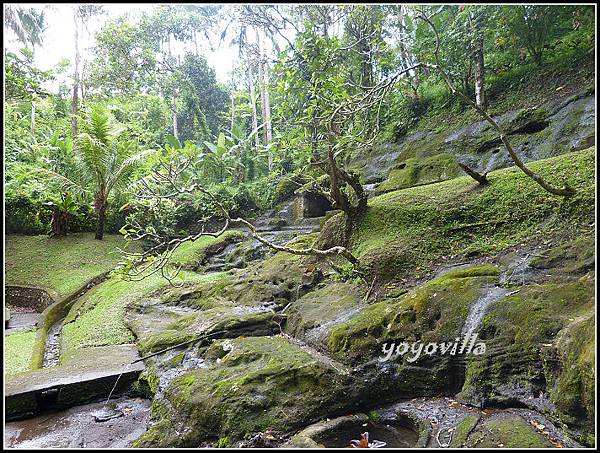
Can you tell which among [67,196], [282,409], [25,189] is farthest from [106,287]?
[282,409]

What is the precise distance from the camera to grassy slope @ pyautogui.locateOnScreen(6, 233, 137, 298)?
9977mm

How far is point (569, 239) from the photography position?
4.02m

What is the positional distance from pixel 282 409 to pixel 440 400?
1.32m

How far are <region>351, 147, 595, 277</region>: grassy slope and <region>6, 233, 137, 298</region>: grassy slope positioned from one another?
7.61m

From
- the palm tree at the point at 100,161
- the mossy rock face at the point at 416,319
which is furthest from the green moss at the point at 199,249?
the mossy rock face at the point at 416,319

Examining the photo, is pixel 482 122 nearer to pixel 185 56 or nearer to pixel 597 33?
pixel 597 33

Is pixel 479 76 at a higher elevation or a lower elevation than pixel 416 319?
higher

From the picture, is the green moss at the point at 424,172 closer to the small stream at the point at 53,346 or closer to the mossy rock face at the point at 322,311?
the mossy rock face at the point at 322,311

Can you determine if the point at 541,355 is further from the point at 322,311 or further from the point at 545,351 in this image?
the point at 322,311

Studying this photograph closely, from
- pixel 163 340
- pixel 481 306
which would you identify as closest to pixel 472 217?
pixel 481 306

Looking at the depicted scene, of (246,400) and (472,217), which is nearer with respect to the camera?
(246,400)

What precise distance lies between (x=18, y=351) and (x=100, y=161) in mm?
6763

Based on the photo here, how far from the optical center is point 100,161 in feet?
37.6

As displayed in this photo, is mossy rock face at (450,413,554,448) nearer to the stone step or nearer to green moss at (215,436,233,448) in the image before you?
green moss at (215,436,233,448)
